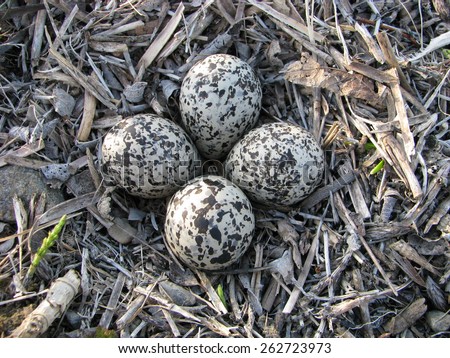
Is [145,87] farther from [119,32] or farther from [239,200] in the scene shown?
[239,200]

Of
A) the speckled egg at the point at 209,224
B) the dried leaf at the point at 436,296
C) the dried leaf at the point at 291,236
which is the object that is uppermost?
the speckled egg at the point at 209,224

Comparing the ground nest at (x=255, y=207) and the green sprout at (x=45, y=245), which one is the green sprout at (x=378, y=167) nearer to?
the ground nest at (x=255, y=207)

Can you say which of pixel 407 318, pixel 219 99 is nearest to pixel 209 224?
pixel 219 99

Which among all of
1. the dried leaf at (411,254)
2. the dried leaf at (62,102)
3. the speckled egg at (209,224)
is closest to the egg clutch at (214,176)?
the speckled egg at (209,224)

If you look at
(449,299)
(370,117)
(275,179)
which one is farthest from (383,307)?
(370,117)

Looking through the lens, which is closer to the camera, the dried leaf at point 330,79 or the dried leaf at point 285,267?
the dried leaf at point 285,267

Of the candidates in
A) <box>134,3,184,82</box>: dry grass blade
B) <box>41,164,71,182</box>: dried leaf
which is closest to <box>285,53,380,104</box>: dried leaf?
Result: <box>134,3,184,82</box>: dry grass blade

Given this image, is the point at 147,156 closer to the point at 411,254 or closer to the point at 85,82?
the point at 85,82
